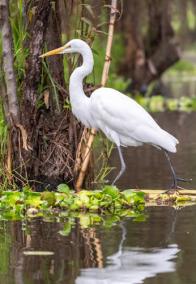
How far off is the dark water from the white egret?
0.86 metres

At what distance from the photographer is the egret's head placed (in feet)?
35.1

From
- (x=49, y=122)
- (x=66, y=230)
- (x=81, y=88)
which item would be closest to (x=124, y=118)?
(x=81, y=88)

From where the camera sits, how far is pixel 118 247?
809 cm

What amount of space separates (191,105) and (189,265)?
68.1ft

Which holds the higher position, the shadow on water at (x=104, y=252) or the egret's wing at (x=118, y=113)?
the egret's wing at (x=118, y=113)

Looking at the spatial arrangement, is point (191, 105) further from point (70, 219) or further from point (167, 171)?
point (70, 219)

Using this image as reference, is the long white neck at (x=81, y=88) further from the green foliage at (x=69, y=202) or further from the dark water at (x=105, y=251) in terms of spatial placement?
the dark water at (x=105, y=251)

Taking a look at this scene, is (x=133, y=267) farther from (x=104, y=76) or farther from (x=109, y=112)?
(x=104, y=76)

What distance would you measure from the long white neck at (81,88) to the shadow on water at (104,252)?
1.61 m

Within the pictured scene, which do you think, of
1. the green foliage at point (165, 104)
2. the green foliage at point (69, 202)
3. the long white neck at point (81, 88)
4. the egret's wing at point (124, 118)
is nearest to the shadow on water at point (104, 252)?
the green foliage at point (69, 202)

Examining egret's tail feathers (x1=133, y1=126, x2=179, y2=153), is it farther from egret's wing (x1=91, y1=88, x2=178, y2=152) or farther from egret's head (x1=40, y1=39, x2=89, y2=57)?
egret's head (x1=40, y1=39, x2=89, y2=57)

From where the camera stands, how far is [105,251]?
7906mm

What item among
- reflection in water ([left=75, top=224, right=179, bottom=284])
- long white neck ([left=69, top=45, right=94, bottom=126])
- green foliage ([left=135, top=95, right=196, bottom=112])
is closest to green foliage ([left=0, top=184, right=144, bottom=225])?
long white neck ([left=69, top=45, right=94, bottom=126])

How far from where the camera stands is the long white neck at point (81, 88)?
1070 cm
